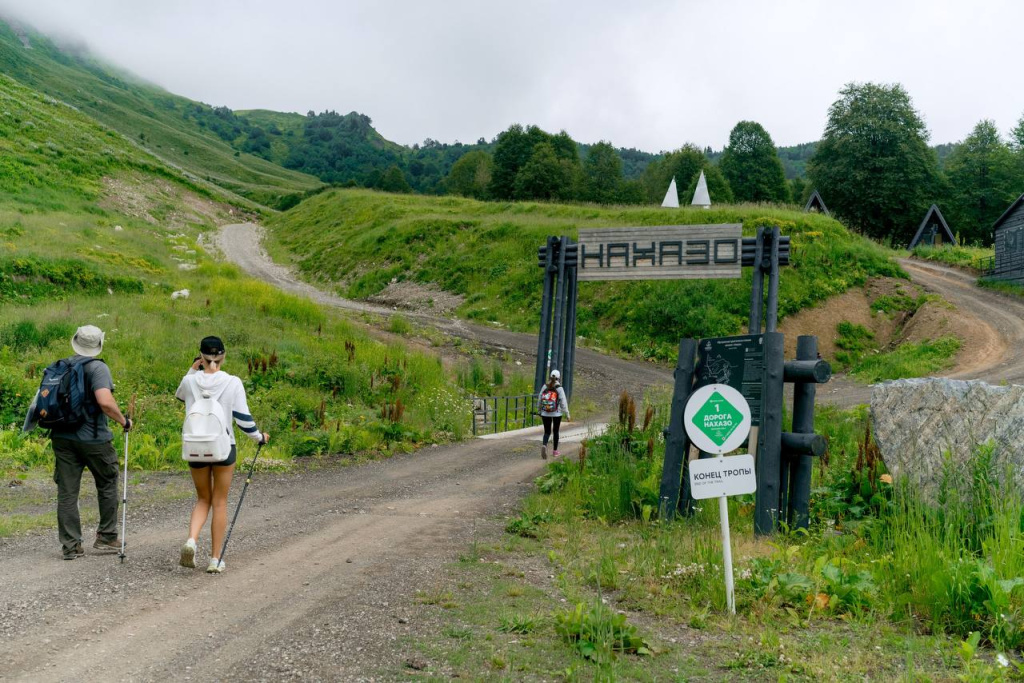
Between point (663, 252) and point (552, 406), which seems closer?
point (552, 406)

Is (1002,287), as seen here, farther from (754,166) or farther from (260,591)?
(754,166)

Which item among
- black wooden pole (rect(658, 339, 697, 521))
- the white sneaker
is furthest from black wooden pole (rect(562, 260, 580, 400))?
the white sneaker

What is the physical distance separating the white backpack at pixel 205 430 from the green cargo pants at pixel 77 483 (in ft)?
4.11

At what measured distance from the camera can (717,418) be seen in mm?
6324

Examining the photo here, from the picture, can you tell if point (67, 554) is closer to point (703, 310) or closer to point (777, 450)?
point (777, 450)

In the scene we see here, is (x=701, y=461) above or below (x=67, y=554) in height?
above

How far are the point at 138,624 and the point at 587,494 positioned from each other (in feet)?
18.9

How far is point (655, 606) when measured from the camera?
6328mm

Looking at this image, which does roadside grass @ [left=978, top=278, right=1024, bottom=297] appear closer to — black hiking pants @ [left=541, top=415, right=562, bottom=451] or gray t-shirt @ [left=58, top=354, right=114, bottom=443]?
black hiking pants @ [left=541, top=415, right=562, bottom=451]

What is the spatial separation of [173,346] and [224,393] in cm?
1355

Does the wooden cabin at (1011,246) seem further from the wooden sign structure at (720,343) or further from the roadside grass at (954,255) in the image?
the wooden sign structure at (720,343)

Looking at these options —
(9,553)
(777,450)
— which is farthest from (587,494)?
(9,553)

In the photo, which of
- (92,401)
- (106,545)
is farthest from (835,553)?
(92,401)

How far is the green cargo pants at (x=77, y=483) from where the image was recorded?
24.2ft
